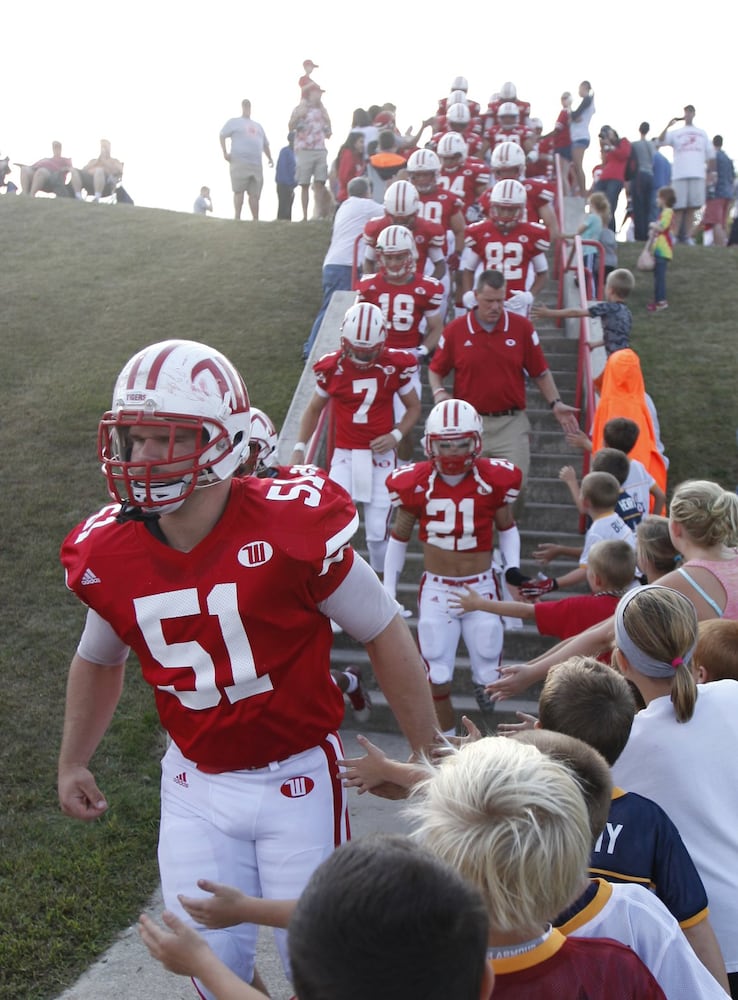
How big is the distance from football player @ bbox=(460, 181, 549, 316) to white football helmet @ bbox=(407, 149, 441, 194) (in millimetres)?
960

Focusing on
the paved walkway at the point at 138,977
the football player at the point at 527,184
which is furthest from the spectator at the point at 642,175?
the paved walkway at the point at 138,977

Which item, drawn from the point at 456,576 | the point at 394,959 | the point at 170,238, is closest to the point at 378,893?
the point at 394,959

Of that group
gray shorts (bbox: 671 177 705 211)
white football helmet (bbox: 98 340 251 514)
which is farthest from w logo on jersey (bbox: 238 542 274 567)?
gray shorts (bbox: 671 177 705 211)

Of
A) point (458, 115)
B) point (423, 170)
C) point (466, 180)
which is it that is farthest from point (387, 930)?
point (458, 115)

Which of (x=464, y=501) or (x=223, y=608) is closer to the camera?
(x=223, y=608)

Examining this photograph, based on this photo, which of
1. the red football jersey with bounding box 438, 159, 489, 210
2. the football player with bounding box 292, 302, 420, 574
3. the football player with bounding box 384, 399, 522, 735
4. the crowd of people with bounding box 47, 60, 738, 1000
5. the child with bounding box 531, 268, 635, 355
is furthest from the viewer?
the red football jersey with bounding box 438, 159, 489, 210

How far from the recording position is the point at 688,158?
1627 cm

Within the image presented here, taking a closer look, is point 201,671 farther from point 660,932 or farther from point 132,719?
point 132,719

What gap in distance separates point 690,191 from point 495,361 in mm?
9940

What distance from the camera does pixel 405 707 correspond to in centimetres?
336

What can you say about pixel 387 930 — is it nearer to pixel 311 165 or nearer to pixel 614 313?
pixel 614 313

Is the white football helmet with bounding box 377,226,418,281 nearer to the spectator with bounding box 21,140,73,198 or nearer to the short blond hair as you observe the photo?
the short blond hair

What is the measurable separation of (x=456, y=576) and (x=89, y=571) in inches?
157

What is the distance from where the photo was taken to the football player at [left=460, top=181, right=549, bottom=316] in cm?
1034
